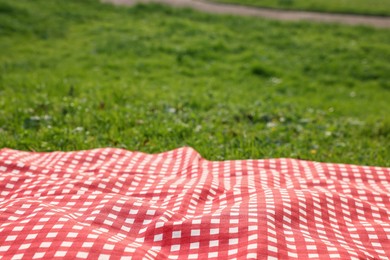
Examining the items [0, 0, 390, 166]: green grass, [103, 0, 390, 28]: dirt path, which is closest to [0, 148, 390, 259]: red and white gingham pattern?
[0, 0, 390, 166]: green grass

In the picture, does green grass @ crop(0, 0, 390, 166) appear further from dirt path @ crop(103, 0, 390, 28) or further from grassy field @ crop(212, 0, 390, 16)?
grassy field @ crop(212, 0, 390, 16)

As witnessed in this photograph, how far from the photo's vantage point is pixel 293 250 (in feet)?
9.23

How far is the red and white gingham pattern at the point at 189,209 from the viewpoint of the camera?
2.78 meters

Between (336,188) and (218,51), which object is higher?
(336,188)

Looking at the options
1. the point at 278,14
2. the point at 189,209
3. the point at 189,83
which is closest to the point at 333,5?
the point at 278,14

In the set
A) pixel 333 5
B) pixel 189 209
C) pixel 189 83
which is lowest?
pixel 189 83

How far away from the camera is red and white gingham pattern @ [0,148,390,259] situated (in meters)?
2.78

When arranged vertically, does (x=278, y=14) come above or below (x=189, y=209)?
below

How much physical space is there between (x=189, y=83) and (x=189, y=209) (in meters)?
6.01

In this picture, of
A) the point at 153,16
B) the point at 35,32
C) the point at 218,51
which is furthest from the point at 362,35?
the point at 35,32

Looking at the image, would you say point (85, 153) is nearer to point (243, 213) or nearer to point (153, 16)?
point (243, 213)

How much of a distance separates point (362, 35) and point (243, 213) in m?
10.9

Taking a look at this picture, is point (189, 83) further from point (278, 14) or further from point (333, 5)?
point (333, 5)

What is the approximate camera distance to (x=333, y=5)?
15805mm
